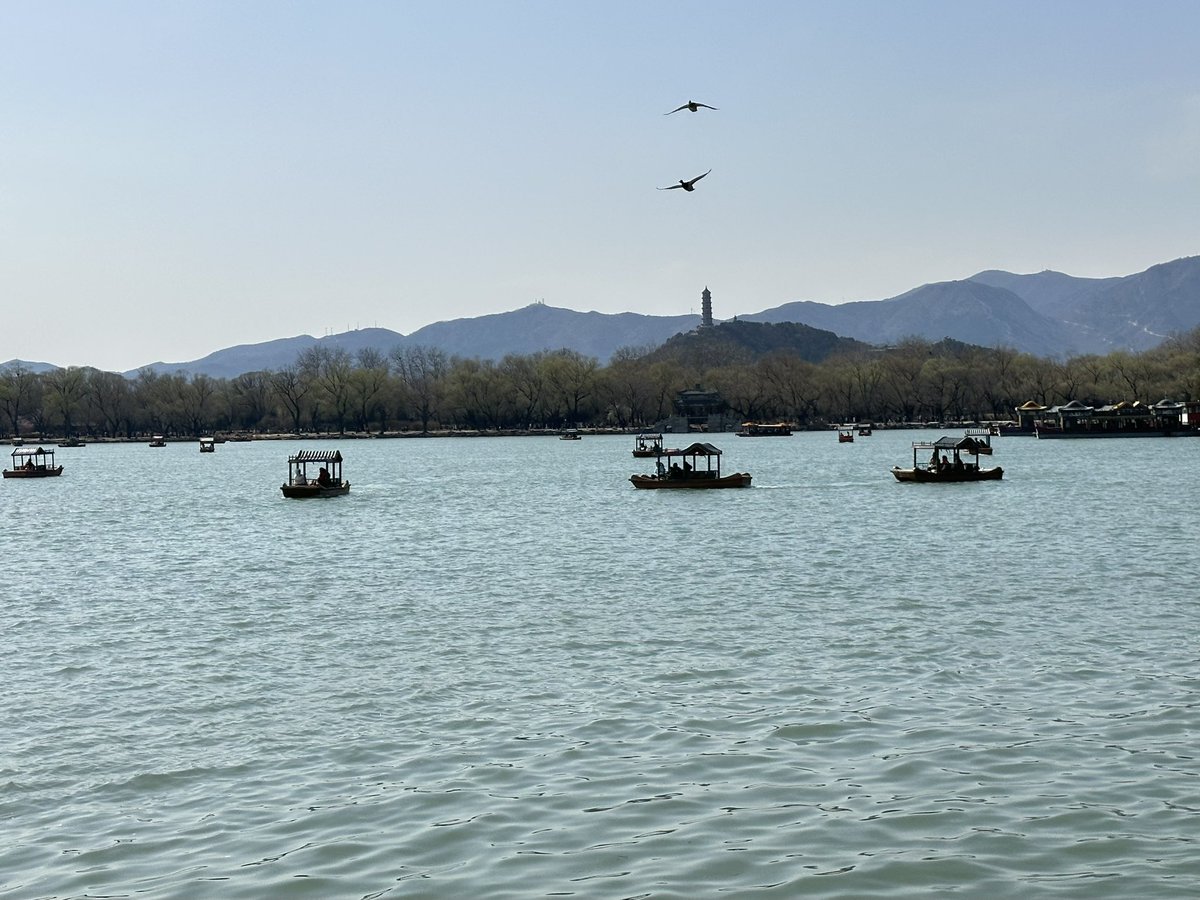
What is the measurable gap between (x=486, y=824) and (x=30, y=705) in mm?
9717

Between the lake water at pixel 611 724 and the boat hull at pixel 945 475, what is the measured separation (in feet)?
125

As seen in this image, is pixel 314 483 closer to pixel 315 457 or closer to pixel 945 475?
pixel 315 457

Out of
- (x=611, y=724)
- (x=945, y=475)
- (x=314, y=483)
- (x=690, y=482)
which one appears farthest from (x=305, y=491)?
(x=611, y=724)

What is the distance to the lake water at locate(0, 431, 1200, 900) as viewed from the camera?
12.4 meters

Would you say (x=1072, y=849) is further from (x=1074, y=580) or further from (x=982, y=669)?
(x=1074, y=580)

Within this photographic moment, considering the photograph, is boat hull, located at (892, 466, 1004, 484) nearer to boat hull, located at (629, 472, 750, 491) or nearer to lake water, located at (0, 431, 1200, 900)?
boat hull, located at (629, 472, 750, 491)

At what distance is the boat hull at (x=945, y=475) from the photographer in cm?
8112

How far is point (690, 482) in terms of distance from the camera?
258ft

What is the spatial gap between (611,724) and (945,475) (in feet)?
220

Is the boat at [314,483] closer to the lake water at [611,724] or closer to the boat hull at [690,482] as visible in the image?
the boat hull at [690,482]

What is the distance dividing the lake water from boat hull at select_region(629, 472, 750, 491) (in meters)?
35.5

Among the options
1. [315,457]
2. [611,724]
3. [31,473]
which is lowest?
[611,724]

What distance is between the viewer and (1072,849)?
493 inches

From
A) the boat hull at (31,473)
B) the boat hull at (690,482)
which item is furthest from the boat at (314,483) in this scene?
the boat hull at (31,473)
